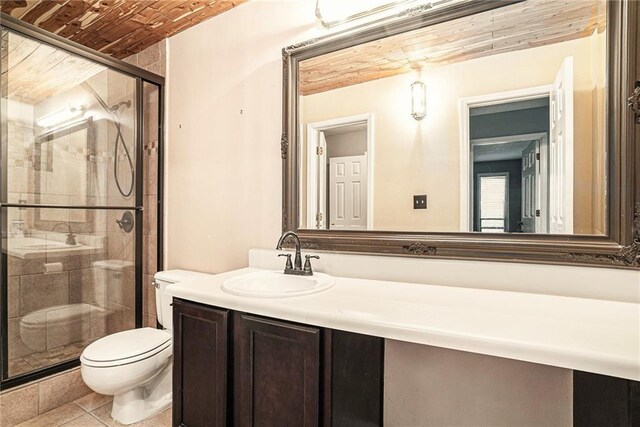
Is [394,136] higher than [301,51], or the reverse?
[301,51]

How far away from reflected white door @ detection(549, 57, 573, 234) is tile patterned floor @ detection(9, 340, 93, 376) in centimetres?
259

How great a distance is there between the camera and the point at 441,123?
4.39ft

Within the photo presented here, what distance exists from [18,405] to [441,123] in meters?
2.52

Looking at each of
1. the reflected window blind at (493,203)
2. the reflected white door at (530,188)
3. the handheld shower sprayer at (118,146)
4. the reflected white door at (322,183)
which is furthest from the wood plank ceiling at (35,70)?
the reflected white door at (530,188)

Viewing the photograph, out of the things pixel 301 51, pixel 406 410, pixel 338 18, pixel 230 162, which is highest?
pixel 338 18

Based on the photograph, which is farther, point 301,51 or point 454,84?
point 301,51

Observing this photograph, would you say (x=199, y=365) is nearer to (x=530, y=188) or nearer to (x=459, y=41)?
(x=530, y=188)

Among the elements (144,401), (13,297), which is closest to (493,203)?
(144,401)

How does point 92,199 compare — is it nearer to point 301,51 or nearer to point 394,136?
point 301,51

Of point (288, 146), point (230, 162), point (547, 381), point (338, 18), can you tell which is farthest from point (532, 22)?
point (230, 162)

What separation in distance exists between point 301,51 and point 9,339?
215cm

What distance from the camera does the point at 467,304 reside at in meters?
1.05

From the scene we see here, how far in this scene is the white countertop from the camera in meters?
0.73

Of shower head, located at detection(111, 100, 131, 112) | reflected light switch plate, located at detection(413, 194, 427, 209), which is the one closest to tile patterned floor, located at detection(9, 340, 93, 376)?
shower head, located at detection(111, 100, 131, 112)
